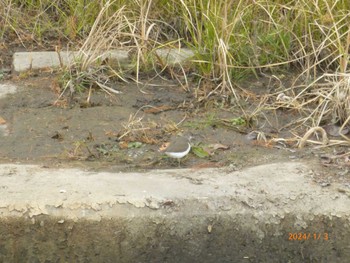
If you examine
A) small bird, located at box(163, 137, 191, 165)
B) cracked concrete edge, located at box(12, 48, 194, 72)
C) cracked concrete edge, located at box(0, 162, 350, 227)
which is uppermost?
cracked concrete edge, located at box(0, 162, 350, 227)

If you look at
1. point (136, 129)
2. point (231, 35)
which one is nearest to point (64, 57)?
point (231, 35)

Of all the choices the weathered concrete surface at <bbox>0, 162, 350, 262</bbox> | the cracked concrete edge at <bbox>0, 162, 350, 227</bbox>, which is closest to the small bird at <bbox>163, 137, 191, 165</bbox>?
the cracked concrete edge at <bbox>0, 162, 350, 227</bbox>

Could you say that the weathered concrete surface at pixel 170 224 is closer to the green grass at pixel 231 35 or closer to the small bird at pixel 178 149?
the small bird at pixel 178 149

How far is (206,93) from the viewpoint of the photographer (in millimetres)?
4746

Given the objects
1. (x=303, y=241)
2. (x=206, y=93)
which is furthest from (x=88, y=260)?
(x=206, y=93)

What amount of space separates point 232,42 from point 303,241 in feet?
6.63

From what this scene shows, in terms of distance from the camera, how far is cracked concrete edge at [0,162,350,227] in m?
3.24

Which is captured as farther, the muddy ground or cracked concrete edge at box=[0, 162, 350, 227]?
the muddy ground

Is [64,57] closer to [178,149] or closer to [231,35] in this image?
[231,35]

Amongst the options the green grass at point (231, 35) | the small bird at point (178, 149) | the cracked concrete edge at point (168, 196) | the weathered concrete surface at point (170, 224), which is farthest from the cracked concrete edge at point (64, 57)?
the weathered concrete surface at point (170, 224)

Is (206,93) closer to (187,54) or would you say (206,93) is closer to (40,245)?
(187,54)

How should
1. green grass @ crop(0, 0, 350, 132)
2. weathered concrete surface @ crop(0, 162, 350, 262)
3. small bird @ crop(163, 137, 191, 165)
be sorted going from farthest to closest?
1. green grass @ crop(0, 0, 350, 132)
2. small bird @ crop(163, 137, 191, 165)
3. weathered concrete surface @ crop(0, 162, 350, 262)

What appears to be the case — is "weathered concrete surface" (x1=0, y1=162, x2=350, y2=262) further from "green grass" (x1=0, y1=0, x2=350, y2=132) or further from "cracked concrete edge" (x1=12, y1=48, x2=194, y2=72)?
"cracked concrete edge" (x1=12, y1=48, x2=194, y2=72)

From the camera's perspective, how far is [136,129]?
4.20 m
